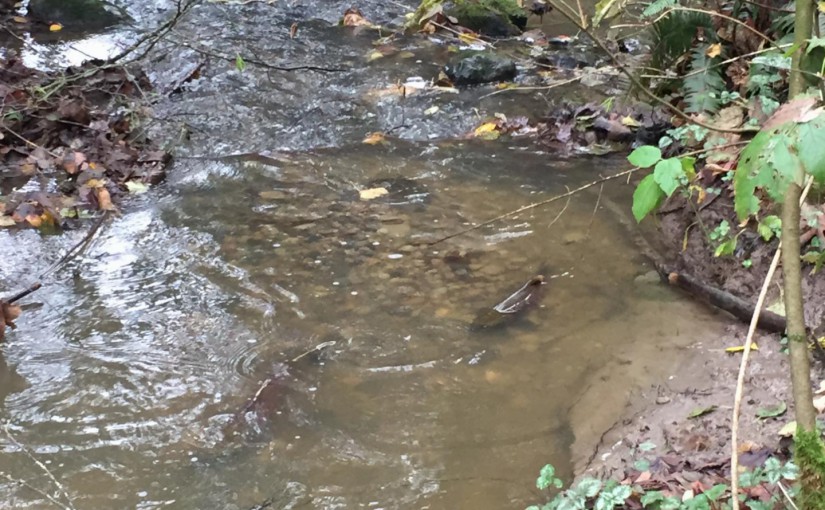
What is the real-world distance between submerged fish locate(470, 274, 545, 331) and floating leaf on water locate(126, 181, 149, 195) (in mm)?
2593

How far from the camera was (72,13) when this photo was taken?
26.3ft

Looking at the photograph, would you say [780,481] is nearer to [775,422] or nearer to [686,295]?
[775,422]

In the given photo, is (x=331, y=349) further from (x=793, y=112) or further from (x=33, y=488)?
(x=793, y=112)

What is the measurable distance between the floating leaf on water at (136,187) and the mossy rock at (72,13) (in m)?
3.92

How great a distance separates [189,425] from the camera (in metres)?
2.91

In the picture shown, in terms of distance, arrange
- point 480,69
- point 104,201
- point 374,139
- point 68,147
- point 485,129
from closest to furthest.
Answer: point 104,201
point 68,147
point 374,139
point 485,129
point 480,69

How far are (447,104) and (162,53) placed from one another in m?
2.89

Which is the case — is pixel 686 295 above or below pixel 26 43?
below

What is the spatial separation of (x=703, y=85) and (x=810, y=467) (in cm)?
343

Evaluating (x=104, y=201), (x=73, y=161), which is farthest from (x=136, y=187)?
(x=73, y=161)

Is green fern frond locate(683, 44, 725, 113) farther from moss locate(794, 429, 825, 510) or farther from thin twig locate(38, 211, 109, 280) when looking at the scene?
thin twig locate(38, 211, 109, 280)

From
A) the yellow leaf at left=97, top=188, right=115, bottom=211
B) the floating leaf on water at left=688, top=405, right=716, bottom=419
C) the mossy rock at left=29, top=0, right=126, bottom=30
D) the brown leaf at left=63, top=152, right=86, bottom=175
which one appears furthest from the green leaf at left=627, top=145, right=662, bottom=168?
the mossy rock at left=29, top=0, right=126, bottom=30

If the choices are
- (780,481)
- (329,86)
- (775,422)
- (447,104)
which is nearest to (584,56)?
(447,104)

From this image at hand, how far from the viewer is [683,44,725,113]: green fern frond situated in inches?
178
